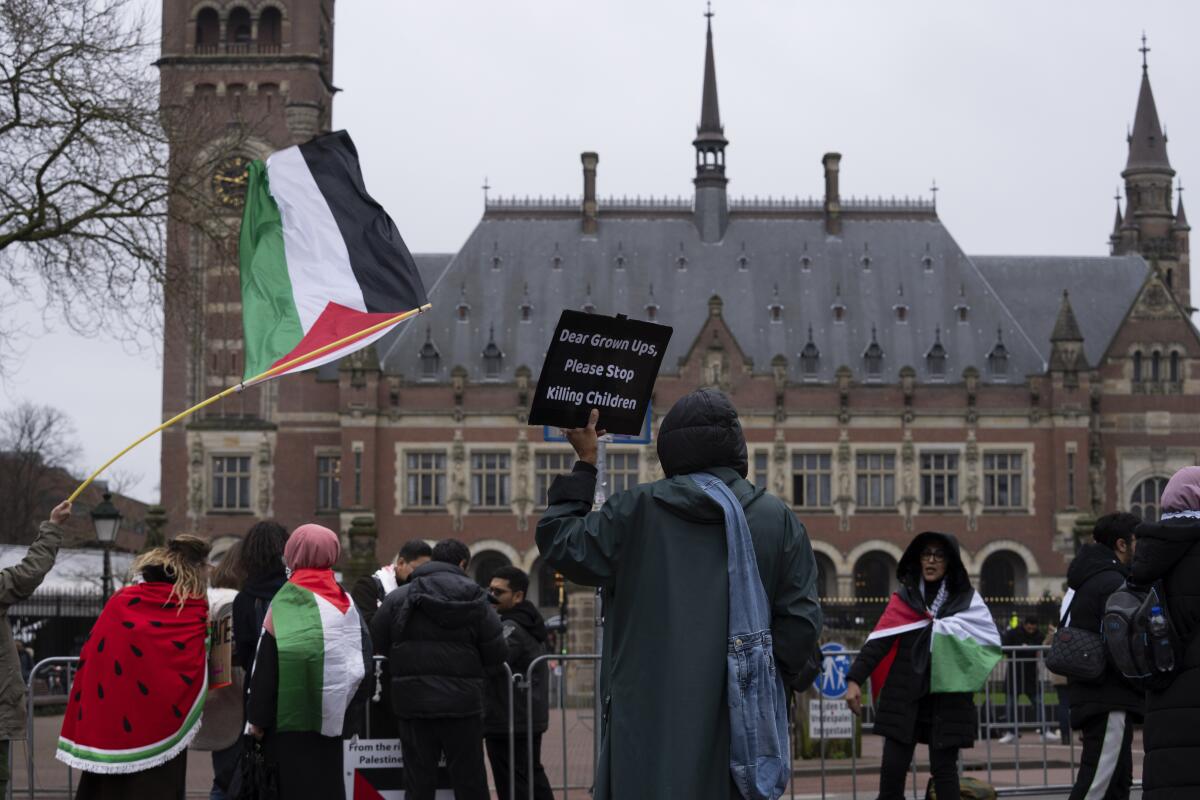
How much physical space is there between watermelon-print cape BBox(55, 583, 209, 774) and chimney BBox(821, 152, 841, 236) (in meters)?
50.8

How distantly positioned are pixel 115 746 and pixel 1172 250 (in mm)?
57382

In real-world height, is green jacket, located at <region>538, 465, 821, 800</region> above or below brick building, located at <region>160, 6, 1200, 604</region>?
below

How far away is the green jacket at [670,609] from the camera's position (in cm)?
620

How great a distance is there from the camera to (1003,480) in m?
54.1

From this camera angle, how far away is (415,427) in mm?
53812

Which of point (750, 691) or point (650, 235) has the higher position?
point (650, 235)

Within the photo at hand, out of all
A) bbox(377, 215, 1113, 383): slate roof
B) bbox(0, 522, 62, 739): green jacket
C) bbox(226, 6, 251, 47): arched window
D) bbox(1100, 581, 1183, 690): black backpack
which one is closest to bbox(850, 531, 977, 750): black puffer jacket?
bbox(1100, 581, 1183, 690): black backpack

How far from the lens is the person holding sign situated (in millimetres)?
6203

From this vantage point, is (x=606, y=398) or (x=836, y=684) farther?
(x=836, y=684)

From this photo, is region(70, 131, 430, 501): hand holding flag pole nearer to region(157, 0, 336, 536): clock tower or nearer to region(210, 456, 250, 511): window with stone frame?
region(157, 0, 336, 536): clock tower

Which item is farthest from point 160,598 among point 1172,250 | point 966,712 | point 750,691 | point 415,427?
point 1172,250

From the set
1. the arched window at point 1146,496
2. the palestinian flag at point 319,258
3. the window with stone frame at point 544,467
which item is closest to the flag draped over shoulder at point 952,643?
the palestinian flag at point 319,258

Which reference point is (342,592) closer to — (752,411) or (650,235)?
(752,411)

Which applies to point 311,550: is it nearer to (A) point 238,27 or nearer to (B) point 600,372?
(B) point 600,372
